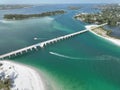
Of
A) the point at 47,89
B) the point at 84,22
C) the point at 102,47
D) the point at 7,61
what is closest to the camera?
the point at 47,89

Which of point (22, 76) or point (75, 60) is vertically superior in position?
point (22, 76)

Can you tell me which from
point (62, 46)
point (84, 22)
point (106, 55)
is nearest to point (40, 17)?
point (84, 22)

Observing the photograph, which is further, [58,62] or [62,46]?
[62,46]

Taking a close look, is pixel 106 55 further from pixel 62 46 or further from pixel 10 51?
pixel 10 51

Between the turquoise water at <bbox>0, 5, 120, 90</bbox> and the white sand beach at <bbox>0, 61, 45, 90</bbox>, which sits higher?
the white sand beach at <bbox>0, 61, 45, 90</bbox>

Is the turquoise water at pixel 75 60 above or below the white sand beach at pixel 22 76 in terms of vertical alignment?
below

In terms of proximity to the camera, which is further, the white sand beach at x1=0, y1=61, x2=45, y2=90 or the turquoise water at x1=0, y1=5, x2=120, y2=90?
A: the turquoise water at x1=0, y1=5, x2=120, y2=90

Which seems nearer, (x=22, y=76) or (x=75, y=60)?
(x=22, y=76)

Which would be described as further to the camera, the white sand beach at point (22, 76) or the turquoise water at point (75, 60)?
the turquoise water at point (75, 60)
